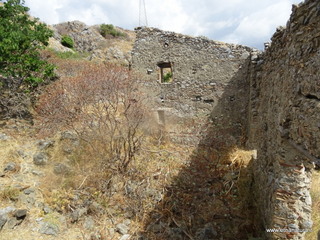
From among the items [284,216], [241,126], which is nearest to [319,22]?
[284,216]

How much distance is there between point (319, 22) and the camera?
248 centimetres

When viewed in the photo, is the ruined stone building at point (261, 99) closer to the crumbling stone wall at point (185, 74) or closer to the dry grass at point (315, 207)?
the crumbling stone wall at point (185, 74)

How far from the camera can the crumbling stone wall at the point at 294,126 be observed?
255 centimetres

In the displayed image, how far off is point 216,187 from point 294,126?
12.0 feet

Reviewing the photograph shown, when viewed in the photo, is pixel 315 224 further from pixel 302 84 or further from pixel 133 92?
pixel 133 92

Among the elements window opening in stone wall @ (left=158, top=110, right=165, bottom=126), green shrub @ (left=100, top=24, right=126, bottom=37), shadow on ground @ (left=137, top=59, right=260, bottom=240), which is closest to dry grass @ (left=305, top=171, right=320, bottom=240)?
shadow on ground @ (left=137, top=59, right=260, bottom=240)

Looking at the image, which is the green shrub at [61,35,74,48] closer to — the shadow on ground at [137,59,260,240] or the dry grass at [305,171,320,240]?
the shadow on ground at [137,59,260,240]

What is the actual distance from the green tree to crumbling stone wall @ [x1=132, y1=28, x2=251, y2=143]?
3.24 m

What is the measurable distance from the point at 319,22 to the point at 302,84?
0.64 m

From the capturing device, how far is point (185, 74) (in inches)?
357

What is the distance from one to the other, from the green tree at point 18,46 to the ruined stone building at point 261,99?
130 inches

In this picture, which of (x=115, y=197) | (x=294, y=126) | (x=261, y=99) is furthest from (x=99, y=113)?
(x=294, y=126)

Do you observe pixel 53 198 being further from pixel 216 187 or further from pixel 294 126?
pixel 294 126

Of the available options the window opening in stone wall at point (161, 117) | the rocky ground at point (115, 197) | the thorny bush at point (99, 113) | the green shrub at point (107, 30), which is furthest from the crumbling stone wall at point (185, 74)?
the green shrub at point (107, 30)
